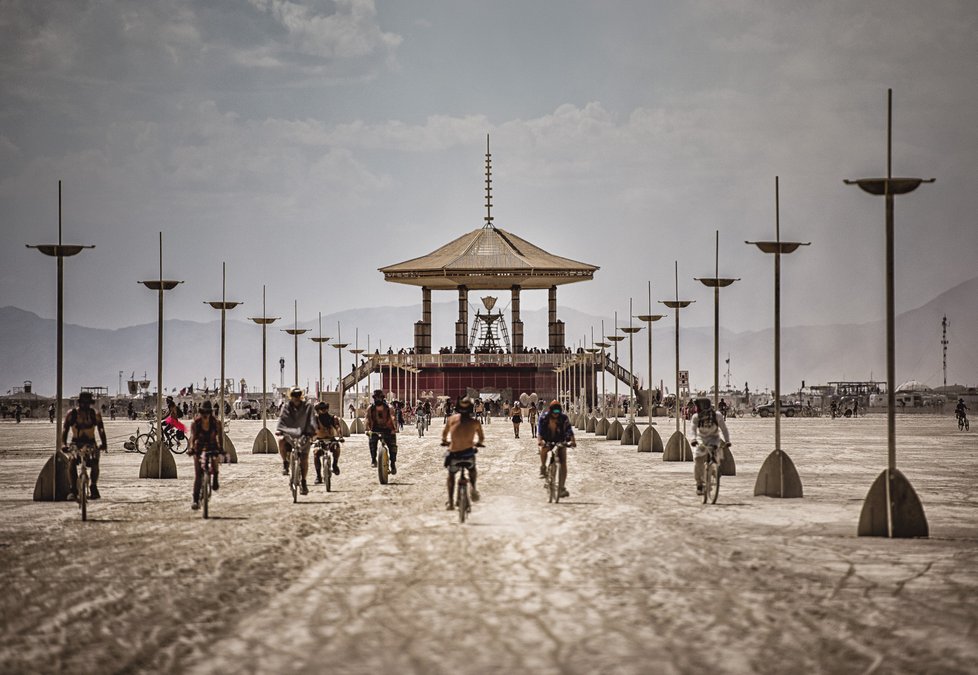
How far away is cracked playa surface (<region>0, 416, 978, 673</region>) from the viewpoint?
8.38 meters

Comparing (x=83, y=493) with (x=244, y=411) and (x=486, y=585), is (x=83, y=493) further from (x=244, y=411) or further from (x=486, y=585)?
(x=244, y=411)

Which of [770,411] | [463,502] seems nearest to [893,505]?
[463,502]

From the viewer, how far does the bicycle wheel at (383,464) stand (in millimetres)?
23078

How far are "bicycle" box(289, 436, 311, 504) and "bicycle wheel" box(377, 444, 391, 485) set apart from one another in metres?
3.12

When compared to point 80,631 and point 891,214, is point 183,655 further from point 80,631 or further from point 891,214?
point 891,214

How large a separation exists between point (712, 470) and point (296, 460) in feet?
19.9

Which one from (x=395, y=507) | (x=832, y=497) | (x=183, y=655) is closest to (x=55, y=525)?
(x=395, y=507)

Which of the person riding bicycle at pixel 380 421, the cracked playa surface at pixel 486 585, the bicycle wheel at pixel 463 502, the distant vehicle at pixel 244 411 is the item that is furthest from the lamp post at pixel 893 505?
the distant vehicle at pixel 244 411

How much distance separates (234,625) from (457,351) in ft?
302

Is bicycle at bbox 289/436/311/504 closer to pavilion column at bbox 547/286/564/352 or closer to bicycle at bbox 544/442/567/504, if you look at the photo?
bicycle at bbox 544/442/567/504

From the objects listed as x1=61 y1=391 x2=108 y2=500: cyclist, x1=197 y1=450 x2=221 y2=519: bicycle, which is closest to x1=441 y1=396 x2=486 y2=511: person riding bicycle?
x1=197 y1=450 x2=221 y2=519: bicycle

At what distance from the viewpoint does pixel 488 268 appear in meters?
93.1

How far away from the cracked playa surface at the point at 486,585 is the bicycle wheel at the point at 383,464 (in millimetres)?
1852

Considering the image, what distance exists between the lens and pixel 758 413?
92.6m
